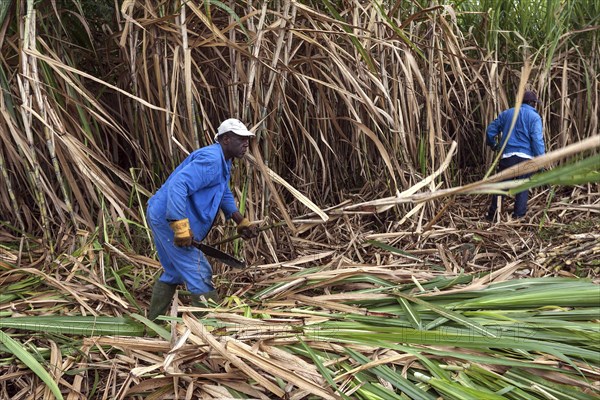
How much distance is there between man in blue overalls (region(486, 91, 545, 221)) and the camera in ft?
14.7

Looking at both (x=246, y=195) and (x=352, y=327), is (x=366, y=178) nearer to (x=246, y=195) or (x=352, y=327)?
(x=246, y=195)

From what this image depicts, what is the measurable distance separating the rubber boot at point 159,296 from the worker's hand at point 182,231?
1.15ft

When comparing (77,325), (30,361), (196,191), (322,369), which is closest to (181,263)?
(196,191)

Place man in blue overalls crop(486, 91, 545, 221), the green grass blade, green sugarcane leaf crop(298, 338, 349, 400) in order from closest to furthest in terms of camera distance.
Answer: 1. green sugarcane leaf crop(298, 338, 349, 400)
2. the green grass blade
3. man in blue overalls crop(486, 91, 545, 221)

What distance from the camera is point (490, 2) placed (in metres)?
4.89

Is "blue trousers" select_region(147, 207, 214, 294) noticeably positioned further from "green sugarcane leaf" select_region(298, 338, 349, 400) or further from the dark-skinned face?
"green sugarcane leaf" select_region(298, 338, 349, 400)

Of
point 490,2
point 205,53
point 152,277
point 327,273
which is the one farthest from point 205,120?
point 490,2

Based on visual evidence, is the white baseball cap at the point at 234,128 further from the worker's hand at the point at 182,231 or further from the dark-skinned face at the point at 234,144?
the worker's hand at the point at 182,231

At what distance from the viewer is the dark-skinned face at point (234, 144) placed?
304 centimetres

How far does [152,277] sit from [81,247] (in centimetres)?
45

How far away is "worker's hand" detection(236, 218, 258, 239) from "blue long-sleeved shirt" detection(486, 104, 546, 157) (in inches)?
93.9

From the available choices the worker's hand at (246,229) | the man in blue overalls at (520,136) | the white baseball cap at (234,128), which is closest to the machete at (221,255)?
the worker's hand at (246,229)

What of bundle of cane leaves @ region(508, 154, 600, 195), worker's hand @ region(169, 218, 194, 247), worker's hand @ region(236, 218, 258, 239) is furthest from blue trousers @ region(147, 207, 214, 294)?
bundle of cane leaves @ region(508, 154, 600, 195)

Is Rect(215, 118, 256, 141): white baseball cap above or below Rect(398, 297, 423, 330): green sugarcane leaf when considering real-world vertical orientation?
above
